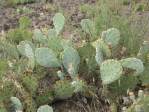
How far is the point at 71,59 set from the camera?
4.65 m

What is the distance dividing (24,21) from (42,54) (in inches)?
80.0

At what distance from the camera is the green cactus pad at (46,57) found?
460cm

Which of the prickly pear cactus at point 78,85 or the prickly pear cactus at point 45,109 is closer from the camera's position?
the prickly pear cactus at point 45,109

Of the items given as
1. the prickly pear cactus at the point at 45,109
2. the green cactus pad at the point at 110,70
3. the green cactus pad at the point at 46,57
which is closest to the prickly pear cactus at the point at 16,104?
the prickly pear cactus at the point at 45,109

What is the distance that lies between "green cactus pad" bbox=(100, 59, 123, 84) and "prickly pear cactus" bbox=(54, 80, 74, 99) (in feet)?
1.00

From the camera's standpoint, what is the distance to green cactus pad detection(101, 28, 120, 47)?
15.4ft

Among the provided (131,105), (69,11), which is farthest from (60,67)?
(69,11)

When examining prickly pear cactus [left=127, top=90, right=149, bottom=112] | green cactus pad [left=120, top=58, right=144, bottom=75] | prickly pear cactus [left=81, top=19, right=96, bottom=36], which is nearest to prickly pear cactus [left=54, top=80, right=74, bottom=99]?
green cactus pad [left=120, top=58, right=144, bottom=75]

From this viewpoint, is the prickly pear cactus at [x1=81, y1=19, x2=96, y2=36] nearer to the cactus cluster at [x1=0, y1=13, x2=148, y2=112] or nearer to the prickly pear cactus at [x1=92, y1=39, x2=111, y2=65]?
the cactus cluster at [x1=0, y1=13, x2=148, y2=112]

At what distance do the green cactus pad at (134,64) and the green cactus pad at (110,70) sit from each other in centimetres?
13

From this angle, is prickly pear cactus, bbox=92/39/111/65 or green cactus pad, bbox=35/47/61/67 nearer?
prickly pear cactus, bbox=92/39/111/65

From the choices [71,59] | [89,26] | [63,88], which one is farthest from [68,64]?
[89,26]

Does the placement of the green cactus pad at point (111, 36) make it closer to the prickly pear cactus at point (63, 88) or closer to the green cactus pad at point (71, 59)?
the green cactus pad at point (71, 59)

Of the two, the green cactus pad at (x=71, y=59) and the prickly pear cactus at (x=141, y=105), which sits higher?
the green cactus pad at (x=71, y=59)
